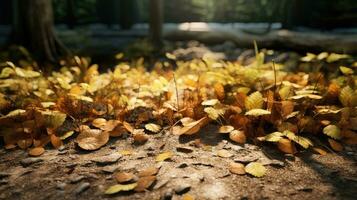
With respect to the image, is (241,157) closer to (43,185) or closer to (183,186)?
(183,186)

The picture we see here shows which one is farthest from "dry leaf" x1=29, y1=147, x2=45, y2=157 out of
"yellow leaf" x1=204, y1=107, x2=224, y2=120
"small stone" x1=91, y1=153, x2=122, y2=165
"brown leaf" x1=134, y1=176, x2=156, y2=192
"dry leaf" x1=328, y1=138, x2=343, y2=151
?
"dry leaf" x1=328, y1=138, x2=343, y2=151

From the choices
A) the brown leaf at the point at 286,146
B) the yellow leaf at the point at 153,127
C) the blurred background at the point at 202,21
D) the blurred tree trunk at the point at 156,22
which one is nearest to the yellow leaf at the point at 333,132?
the brown leaf at the point at 286,146

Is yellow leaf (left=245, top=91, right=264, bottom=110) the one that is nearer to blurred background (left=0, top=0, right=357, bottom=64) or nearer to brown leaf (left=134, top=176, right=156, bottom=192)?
brown leaf (left=134, top=176, right=156, bottom=192)

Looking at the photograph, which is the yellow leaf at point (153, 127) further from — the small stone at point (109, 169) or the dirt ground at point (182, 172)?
the small stone at point (109, 169)

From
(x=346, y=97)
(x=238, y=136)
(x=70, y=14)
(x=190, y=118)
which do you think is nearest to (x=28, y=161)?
(x=190, y=118)

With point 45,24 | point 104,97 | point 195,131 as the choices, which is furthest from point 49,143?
point 45,24

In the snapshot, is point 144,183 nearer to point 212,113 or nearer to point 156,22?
point 212,113
